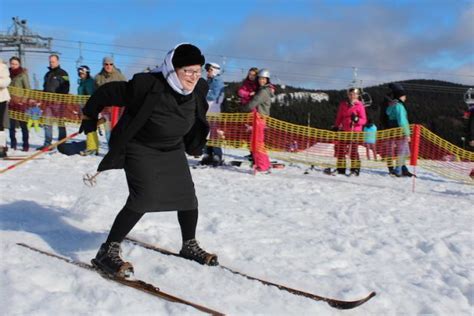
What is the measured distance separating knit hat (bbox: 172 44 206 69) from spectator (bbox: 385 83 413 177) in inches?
273

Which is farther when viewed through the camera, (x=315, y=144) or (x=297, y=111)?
(x=297, y=111)

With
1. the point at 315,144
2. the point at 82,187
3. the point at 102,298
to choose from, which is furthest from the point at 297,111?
the point at 102,298

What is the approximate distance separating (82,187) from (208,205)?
207cm

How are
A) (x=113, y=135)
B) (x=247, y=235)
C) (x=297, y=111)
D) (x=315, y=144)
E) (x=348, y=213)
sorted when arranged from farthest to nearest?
1. (x=297, y=111)
2. (x=315, y=144)
3. (x=348, y=213)
4. (x=247, y=235)
5. (x=113, y=135)

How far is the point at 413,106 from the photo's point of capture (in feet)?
182

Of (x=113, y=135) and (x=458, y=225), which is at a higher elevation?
(x=113, y=135)

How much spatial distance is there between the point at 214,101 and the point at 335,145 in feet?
8.74

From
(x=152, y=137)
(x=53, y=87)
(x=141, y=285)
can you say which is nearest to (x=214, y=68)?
(x=53, y=87)

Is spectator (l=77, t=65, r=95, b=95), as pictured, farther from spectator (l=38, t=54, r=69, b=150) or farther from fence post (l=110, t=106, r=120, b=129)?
fence post (l=110, t=106, r=120, b=129)

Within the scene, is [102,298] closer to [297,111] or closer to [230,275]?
[230,275]

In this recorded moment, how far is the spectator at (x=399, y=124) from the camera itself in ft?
31.9

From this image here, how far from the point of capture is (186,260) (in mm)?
3959

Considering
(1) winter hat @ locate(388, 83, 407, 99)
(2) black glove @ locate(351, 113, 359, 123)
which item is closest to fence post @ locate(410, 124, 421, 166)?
(2) black glove @ locate(351, 113, 359, 123)

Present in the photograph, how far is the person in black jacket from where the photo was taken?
11.6 feet
